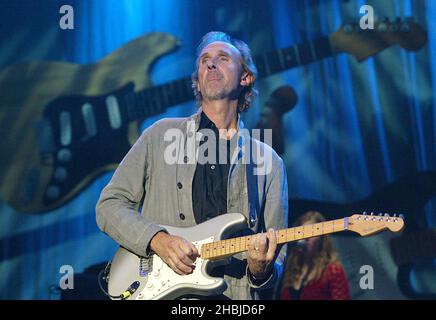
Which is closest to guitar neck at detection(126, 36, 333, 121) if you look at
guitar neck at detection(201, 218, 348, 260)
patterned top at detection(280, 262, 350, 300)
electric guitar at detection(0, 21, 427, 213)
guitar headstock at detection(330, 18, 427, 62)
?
electric guitar at detection(0, 21, 427, 213)

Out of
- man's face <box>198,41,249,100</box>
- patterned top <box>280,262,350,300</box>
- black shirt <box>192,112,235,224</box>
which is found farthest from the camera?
patterned top <box>280,262,350,300</box>

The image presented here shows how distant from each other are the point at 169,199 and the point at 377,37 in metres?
2.82

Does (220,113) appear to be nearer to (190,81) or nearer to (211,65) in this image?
(211,65)

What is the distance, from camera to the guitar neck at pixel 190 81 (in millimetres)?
4914

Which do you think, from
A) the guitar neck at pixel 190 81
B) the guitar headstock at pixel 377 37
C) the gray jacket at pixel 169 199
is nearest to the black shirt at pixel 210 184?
the gray jacket at pixel 169 199

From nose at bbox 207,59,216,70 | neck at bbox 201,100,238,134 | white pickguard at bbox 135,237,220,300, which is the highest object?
nose at bbox 207,59,216,70

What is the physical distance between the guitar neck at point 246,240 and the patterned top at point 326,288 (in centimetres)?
Answer: 226

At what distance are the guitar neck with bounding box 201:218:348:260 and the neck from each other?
1.91ft

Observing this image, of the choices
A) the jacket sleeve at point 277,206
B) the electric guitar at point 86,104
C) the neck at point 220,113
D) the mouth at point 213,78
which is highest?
the electric guitar at point 86,104

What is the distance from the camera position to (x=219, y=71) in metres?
2.97

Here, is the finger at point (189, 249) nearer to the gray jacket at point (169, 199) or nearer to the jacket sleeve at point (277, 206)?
the gray jacket at point (169, 199)

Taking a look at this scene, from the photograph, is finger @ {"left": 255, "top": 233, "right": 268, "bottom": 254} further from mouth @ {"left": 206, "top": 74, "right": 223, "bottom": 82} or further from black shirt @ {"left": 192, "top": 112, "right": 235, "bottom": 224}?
mouth @ {"left": 206, "top": 74, "right": 223, "bottom": 82}

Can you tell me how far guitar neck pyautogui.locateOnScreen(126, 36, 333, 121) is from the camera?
4.91 meters

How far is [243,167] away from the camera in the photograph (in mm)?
2848
